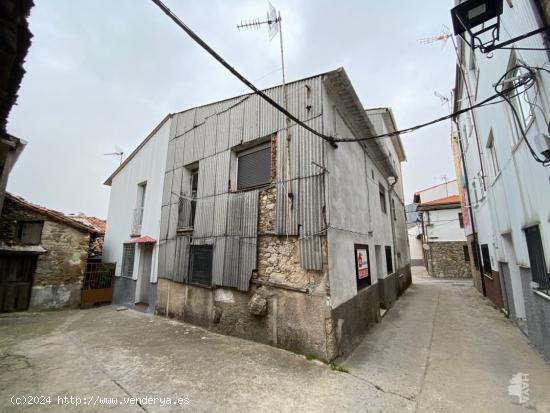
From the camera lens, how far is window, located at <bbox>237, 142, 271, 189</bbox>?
6258mm

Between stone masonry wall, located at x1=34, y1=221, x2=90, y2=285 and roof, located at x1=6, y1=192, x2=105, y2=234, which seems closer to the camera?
roof, located at x1=6, y1=192, x2=105, y2=234

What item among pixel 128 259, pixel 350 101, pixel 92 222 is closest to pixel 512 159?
pixel 350 101

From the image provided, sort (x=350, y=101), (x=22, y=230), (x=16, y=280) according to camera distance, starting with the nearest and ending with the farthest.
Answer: (x=350, y=101)
(x=16, y=280)
(x=22, y=230)

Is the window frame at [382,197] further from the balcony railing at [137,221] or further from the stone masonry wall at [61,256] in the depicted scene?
the stone masonry wall at [61,256]

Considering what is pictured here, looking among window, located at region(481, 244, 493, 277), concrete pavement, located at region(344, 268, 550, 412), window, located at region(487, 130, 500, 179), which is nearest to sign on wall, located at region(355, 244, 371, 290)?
concrete pavement, located at region(344, 268, 550, 412)

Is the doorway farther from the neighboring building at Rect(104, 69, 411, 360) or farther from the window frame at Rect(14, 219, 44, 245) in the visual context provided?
the neighboring building at Rect(104, 69, 411, 360)

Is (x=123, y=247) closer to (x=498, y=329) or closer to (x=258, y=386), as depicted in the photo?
(x=258, y=386)

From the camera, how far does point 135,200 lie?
10656 millimetres

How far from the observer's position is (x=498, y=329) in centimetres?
627

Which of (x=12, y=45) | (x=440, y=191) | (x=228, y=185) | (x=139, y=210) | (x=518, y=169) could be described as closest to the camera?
(x=12, y=45)

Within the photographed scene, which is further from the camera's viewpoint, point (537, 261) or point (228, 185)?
point (228, 185)

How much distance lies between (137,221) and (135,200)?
106cm

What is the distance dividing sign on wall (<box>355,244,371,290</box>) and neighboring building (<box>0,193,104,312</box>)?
1087 cm

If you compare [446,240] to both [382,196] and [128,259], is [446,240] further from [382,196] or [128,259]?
[128,259]
